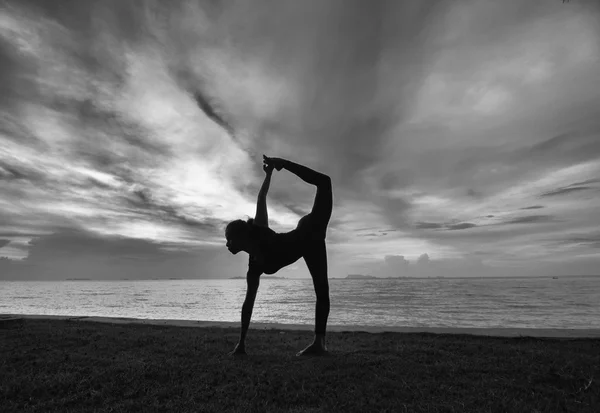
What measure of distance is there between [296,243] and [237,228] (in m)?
0.92

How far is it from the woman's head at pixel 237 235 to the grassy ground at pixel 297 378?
1.59 meters

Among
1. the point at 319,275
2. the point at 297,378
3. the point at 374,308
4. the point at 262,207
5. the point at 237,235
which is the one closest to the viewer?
the point at 297,378

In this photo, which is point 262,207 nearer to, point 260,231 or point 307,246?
point 260,231

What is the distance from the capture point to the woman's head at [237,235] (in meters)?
4.98

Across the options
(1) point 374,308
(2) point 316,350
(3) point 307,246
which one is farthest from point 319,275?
(1) point 374,308

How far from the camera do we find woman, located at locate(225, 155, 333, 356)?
5.05 metres

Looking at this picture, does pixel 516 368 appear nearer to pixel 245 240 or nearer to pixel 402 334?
pixel 402 334

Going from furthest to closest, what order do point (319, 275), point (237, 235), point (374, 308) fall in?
point (374, 308) → point (319, 275) → point (237, 235)

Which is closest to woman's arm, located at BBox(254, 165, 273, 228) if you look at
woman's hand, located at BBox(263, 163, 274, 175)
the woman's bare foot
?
woman's hand, located at BBox(263, 163, 274, 175)

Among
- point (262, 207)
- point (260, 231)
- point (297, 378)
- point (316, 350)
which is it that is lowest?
point (297, 378)

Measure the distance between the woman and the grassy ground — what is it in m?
0.65

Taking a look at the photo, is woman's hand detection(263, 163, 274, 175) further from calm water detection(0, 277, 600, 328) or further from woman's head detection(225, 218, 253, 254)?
calm water detection(0, 277, 600, 328)

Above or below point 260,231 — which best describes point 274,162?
above

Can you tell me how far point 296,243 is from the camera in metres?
5.12
